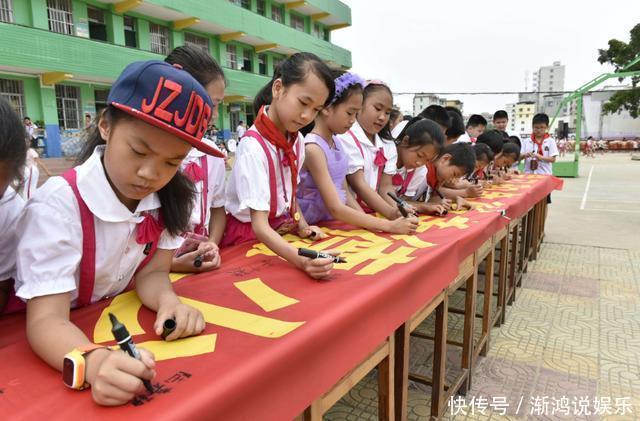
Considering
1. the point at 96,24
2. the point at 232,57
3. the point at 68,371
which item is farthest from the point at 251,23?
the point at 68,371

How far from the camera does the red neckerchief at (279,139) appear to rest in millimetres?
1677

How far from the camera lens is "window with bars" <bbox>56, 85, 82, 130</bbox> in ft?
38.0

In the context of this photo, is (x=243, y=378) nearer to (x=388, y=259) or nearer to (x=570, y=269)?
(x=388, y=259)

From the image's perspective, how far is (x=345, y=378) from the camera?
1.08m

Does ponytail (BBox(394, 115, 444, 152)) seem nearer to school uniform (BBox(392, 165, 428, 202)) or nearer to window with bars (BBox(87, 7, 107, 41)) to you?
school uniform (BBox(392, 165, 428, 202))

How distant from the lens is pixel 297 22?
20688mm

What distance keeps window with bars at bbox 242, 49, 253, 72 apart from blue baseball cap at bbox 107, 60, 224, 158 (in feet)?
59.2

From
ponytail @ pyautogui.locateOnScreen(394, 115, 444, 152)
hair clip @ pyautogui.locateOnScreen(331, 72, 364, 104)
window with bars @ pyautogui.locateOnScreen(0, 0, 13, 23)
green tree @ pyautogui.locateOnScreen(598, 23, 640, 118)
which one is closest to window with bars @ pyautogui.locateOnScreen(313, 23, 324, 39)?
window with bars @ pyautogui.locateOnScreen(0, 0, 13, 23)

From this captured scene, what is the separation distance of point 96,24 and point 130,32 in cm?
110

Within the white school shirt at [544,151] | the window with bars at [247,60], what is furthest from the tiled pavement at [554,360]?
the window with bars at [247,60]

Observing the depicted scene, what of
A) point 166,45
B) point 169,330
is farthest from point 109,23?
point 169,330

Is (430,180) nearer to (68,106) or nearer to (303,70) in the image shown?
(303,70)

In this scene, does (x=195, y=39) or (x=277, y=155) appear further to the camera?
(x=195, y=39)

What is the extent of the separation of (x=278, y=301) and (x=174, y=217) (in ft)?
1.13
